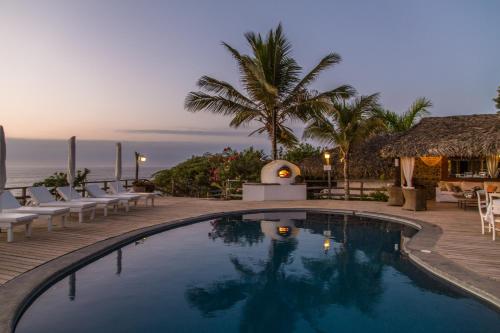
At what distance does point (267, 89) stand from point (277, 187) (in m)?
3.87

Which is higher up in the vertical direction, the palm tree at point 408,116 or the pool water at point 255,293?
the palm tree at point 408,116

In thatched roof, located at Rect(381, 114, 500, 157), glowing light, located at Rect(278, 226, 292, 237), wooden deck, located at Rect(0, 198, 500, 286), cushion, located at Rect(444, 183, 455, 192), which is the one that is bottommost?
glowing light, located at Rect(278, 226, 292, 237)

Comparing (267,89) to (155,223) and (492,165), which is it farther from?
(492,165)

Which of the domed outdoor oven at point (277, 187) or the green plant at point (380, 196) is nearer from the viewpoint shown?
the domed outdoor oven at point (277, 187)

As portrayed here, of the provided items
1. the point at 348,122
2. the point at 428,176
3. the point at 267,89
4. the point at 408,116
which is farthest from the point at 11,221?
the point at 408,116

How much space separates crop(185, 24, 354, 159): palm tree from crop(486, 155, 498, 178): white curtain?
5.73 metres

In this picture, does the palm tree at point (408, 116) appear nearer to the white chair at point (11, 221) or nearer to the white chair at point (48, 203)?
the white chair at point (48, 203)

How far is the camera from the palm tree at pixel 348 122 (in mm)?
15109

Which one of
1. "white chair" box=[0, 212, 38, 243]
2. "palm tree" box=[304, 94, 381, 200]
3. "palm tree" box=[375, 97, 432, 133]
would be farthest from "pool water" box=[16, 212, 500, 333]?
"palm tree" box=[375, 97, 432, 133]

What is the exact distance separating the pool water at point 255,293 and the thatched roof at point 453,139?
229 inches

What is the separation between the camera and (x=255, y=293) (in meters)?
5.62

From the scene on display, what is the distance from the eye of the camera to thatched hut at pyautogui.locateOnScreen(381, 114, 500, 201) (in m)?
12.9

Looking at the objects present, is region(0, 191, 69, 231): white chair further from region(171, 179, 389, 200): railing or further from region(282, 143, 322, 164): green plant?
region(282, 143, 322, 164): green plant

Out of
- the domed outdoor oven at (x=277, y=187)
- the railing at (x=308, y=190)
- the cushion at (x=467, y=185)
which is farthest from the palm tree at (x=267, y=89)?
the cushion at (x=467, y=185)
